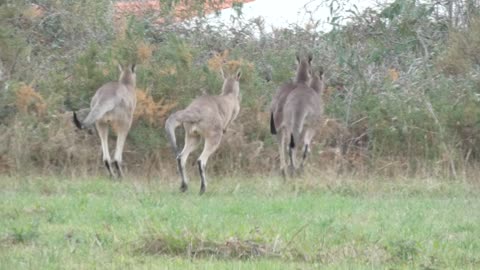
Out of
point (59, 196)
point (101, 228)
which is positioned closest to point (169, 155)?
point (59, 196)

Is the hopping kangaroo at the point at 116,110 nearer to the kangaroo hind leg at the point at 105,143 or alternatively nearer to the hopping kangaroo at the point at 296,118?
the kangaroo hind leg at the point at 105,143

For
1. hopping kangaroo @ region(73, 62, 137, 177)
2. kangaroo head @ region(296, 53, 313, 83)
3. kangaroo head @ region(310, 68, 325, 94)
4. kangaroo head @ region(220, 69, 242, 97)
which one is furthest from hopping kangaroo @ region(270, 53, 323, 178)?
hopping kangaroo @ region(73, 62, 137, 177)

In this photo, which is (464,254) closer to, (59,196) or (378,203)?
(378,203)

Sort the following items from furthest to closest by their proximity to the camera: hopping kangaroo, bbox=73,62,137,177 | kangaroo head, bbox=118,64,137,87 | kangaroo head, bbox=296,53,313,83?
1. kangaroo head, bbox=296,53,313,83
2. kangaroo head, bbox=118,64,137,87
3. hopping kangaroo, bbox=73,62,137,177

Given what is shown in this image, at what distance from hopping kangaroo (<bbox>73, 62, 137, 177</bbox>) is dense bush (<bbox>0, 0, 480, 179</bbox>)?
2.51 feet

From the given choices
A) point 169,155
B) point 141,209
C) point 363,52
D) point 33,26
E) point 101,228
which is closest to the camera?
point 101,228

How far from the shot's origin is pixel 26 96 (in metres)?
17.0

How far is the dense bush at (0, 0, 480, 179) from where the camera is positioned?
663 inches

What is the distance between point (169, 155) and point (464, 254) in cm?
843

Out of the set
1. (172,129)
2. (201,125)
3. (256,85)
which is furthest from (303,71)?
(172,129)

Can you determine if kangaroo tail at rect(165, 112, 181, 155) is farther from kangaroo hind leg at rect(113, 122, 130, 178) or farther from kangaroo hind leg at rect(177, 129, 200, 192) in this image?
kangaroo hind leg at rect(113, 122, 130, 178)

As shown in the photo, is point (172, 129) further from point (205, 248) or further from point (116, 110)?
point (205, 248)

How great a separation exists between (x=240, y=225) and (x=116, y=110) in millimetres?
5804

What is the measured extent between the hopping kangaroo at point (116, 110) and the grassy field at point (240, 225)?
1026mm
